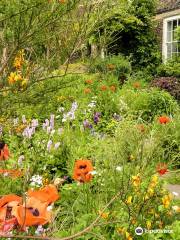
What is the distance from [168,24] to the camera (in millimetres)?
18797

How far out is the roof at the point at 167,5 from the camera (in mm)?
18206

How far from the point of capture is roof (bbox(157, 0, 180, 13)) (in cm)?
1821

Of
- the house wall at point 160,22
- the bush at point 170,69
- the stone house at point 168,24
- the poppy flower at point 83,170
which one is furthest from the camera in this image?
the house wall at point 160,22

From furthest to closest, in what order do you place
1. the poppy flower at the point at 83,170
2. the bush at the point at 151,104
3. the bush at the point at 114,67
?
the bush at the point at 114,67 → the bush at the point at 151,104 → the poppy flower at the point at 83,170

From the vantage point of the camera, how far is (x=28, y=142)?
16.3ft

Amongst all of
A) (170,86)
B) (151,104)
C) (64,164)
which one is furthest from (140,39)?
(64,164)

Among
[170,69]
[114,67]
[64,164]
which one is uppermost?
[114,67]

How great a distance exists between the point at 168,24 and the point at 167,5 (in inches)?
29.9

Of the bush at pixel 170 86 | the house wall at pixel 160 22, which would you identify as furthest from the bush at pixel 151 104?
the house wall at pixel 160 22

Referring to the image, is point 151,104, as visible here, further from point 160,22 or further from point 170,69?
point 160,22

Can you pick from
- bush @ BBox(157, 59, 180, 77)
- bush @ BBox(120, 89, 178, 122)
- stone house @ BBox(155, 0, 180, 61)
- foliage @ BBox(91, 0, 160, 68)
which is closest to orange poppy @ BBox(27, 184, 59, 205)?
bush @ BBox(120, 89, 178, 122)

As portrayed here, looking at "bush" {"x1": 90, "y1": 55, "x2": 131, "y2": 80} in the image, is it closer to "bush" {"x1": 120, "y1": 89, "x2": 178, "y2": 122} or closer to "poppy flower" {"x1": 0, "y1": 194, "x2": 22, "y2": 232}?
"bush" {"x1": 120, "y1": 89, "x2": 178, "y2": 122}

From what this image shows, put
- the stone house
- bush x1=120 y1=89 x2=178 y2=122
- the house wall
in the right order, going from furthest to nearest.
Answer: the house wall → the stone house → bush x1=120 y1=89 x2=178 y2=122

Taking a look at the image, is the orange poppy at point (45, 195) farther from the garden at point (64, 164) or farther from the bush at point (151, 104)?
the bush at point (151, 104)
